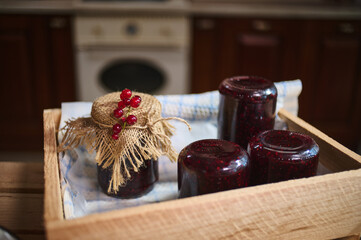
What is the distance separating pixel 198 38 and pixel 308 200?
1.45 metres

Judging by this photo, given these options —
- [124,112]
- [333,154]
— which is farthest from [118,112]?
[333,154]

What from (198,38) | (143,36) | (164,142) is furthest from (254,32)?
(164,142)

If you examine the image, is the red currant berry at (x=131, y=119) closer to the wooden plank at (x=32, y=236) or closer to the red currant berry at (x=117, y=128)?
the red currant berry at (x=117, y=128)

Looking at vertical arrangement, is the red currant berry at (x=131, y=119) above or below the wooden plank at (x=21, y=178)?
above

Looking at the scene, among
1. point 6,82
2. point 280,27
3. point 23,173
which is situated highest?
point 280,27

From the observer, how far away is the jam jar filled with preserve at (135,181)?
0.55 meters

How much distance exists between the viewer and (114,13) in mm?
1729

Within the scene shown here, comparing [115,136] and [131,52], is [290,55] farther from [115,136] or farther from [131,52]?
[115,136]

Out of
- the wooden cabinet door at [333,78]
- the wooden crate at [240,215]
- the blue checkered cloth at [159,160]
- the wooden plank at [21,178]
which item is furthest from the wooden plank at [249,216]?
the wooden cabinet door at [333,78]

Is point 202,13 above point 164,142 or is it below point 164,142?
above

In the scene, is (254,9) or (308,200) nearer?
(308,200)

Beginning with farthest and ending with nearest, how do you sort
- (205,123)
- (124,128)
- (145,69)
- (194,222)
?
(145,69), (205,123), (124,128), (194,222)

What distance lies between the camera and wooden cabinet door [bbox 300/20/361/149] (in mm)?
1817

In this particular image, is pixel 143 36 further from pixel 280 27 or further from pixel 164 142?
pixel 164 142
